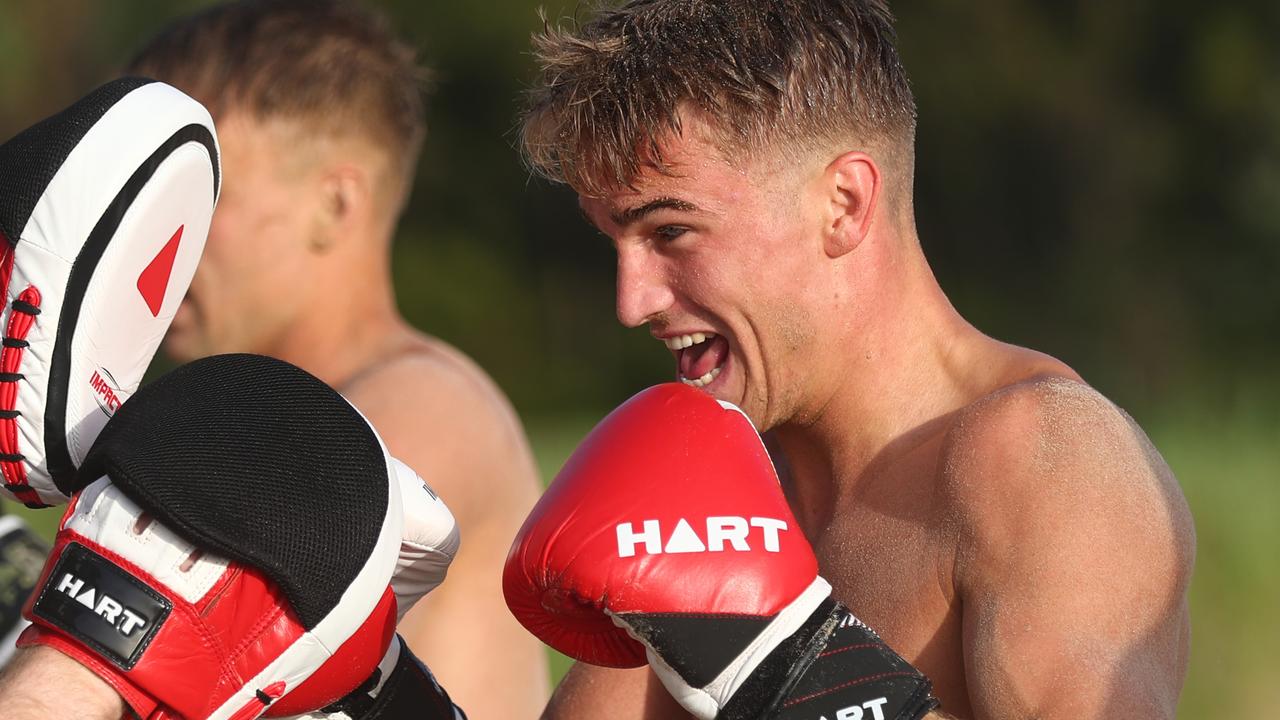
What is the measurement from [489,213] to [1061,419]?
1661 centimetres

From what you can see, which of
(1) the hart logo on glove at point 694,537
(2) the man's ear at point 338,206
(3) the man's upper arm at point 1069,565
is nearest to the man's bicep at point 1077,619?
(3) the man's upper arm at point 1069,565

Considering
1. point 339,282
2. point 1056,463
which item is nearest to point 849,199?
point 1056,463

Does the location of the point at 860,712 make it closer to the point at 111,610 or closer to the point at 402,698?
the point at 402,698

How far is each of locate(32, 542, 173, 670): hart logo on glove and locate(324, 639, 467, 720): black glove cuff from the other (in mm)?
411

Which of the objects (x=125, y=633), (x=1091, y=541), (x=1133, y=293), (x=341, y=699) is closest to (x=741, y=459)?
(x=1091, y=541)

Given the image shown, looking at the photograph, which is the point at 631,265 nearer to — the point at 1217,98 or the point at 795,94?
the point at 795,94

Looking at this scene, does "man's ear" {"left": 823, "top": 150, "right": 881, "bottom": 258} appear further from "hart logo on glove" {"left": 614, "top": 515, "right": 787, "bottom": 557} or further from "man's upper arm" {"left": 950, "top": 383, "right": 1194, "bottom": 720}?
"hart logo on glove" {"left": 614, "top": 515, "right": 787, "bottom": 557}

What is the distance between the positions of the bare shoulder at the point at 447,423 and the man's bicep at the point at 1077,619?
4.37 feet

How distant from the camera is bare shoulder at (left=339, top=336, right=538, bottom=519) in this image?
3016mm

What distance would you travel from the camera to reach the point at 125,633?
5.94 ft

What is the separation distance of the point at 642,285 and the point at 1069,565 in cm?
77

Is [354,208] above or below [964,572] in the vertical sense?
below

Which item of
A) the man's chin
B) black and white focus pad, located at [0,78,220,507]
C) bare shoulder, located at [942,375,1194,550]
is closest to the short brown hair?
the man's chin

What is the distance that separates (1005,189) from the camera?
61.5 ft
